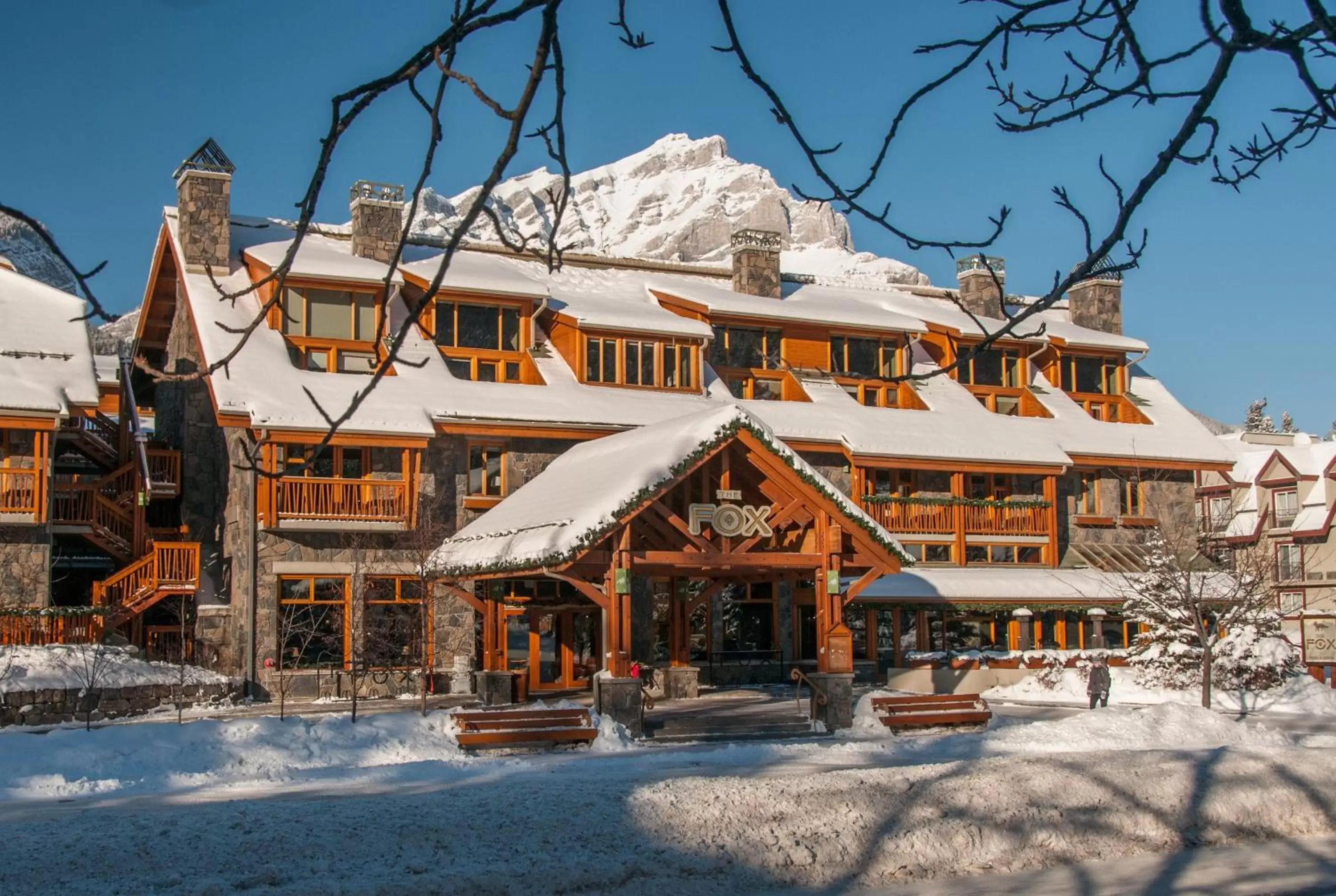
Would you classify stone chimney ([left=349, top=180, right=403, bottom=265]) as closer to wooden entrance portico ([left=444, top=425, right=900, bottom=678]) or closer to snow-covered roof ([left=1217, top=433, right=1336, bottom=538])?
wooden entrance portico ([left=444, top=425, right=900, bottom=678])

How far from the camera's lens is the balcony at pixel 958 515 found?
126 ft

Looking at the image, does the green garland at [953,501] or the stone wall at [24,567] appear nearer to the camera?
the stone wall at [24,567]

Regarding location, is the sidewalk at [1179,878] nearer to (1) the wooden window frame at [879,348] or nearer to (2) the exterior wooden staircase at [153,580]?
(2) the exterior wooden staircase at [153,580]

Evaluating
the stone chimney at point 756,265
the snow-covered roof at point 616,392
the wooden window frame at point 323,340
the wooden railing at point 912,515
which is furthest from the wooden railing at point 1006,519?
the wooden window frame at point 323,340

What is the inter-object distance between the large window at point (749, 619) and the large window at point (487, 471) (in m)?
6.90

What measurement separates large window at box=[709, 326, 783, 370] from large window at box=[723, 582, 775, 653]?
21.8ft

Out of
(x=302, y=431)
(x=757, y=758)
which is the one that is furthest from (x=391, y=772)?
(x=302, y=431)

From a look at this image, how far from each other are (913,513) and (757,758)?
64.9 feet

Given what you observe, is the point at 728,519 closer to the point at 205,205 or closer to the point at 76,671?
the point at 76,671

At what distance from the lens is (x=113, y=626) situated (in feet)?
101

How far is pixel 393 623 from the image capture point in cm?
3216

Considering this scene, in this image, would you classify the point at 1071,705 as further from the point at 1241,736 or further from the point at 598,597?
the point at 598,597

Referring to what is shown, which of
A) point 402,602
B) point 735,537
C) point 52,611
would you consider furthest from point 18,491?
point 735,537

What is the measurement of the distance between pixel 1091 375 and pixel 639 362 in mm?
16299
